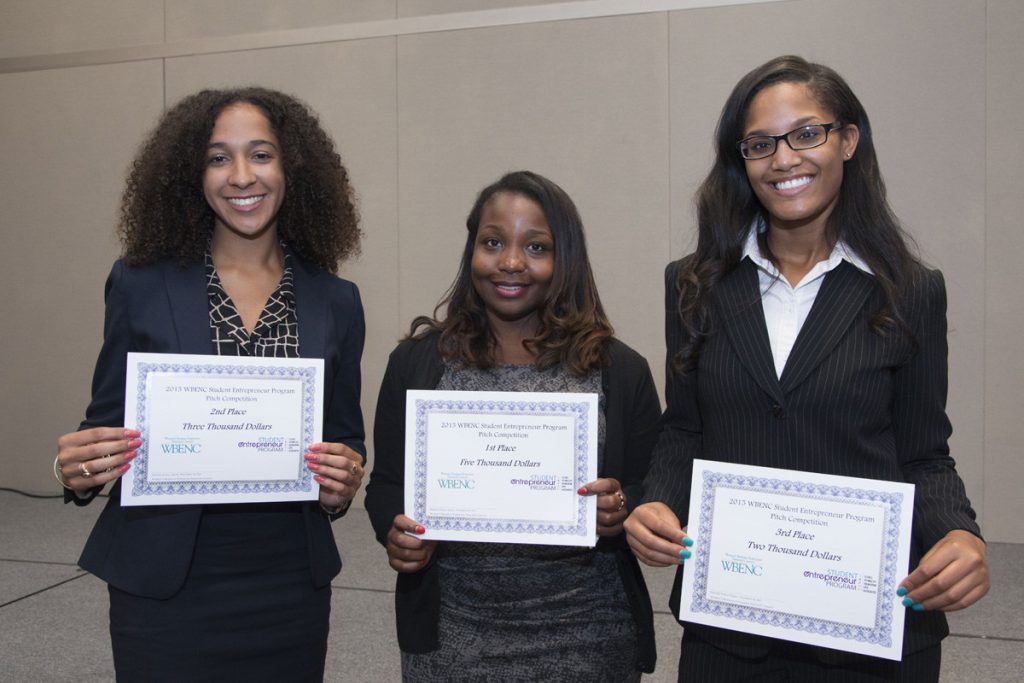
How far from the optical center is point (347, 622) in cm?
388

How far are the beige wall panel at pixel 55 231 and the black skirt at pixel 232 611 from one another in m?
5.33

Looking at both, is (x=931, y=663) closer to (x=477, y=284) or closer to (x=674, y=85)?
(x=477, y=284)

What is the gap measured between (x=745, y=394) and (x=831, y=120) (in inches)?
20.8

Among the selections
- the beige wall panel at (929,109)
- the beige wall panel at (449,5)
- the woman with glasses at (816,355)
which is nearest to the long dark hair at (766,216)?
the woman with glasses at (816,355)

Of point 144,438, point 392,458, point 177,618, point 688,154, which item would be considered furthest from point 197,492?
point 688,154

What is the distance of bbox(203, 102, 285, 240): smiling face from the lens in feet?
6.12

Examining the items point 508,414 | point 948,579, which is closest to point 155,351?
point 508,414

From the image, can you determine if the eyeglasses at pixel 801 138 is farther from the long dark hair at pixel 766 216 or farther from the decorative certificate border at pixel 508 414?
the decorative certificate border at pixel 508 414

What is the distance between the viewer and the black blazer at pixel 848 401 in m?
1.53

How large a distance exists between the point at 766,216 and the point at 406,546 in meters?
0.99

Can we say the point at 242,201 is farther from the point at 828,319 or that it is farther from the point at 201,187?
the point at 828,319

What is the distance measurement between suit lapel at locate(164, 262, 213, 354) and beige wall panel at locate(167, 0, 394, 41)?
4585 mm

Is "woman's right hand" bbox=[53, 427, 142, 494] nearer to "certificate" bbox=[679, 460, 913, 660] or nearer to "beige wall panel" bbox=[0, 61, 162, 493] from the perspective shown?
"certificate" bbox=[679, 460, 913, 660]

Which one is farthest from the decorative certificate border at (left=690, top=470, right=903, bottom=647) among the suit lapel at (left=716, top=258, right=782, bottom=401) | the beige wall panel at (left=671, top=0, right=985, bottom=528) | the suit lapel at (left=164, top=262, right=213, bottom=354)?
the beige wall panel at (left=671, top=0, right=985, bottom=528)
